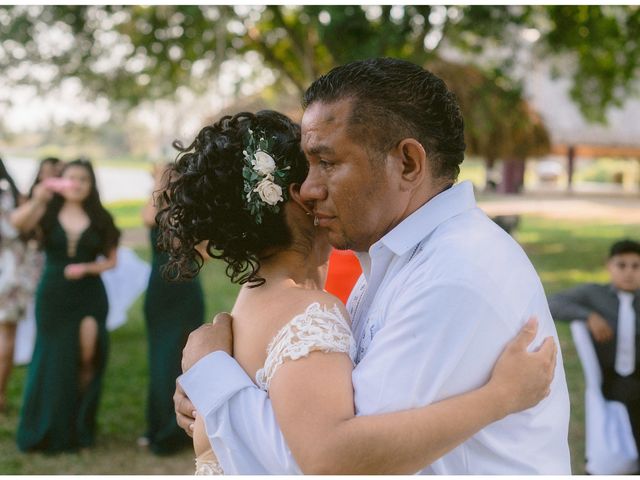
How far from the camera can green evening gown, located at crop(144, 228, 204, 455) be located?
639 cm

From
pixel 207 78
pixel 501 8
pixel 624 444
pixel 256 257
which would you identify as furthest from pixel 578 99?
pixel 256 257

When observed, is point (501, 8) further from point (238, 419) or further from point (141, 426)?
point (238, 419)

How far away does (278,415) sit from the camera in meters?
1.63

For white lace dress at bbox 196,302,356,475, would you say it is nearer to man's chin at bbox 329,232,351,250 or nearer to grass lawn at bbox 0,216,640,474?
man's chin at bbox 329,232,351,250

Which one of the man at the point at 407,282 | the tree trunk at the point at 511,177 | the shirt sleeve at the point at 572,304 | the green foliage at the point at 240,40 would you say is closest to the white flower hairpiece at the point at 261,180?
the man at the point at 407,282

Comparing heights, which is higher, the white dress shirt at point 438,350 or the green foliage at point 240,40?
the green foliage at point 240,40

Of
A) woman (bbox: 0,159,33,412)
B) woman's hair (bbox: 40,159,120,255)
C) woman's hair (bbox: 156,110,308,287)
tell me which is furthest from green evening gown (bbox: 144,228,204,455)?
woman's hair (bbox: 156,110,308,287)

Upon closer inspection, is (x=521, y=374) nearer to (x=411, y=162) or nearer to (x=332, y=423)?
(x=332, y=423)

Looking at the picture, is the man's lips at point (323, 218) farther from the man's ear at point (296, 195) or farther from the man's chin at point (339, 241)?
the man's ear at point (296, 195)

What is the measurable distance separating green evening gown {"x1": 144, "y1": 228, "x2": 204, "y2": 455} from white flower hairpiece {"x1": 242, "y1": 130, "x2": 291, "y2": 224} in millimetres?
4443

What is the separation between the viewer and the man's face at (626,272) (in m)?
5.70

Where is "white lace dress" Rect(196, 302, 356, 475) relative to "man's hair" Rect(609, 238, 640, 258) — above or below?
below

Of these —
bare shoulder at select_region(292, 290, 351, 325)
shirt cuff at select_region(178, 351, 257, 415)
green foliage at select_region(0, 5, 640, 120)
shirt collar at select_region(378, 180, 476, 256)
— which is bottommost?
shirt cuff at select_region(178, 351, 257, 415)

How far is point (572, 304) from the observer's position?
577 cm
